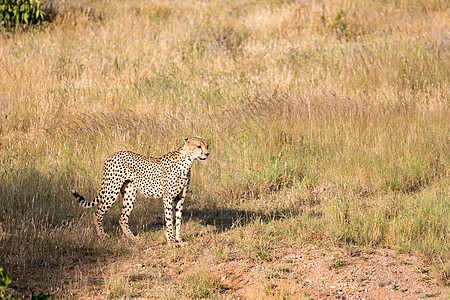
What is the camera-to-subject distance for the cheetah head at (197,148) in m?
4.55

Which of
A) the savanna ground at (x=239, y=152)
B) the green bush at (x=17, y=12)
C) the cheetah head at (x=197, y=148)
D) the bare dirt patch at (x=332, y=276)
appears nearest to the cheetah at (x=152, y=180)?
the cheetah head at (x=197, y=148)

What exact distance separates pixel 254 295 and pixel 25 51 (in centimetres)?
838

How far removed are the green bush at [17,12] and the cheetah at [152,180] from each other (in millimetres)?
8225

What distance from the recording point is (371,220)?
525 centimetres

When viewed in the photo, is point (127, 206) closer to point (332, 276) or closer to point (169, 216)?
point (169, 216)

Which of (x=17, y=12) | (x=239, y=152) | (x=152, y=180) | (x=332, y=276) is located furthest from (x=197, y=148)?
(x=17, y=12)

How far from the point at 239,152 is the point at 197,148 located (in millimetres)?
2445

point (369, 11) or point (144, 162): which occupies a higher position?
point (369, 11)

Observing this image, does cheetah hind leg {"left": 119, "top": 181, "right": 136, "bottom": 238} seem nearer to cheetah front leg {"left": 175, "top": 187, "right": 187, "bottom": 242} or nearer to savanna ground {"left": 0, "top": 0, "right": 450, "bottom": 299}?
savanna ground {"left": 0, "top": 0, "right": 450, "bottom": 299}

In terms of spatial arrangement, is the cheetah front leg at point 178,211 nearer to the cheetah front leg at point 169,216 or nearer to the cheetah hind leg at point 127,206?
the cheetah front leg at point 169,216

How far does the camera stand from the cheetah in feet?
15.6

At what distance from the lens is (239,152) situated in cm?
701

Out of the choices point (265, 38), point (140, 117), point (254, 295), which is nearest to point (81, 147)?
point (140, 117)

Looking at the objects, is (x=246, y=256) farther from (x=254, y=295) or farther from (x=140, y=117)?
(x=140, y=117)
